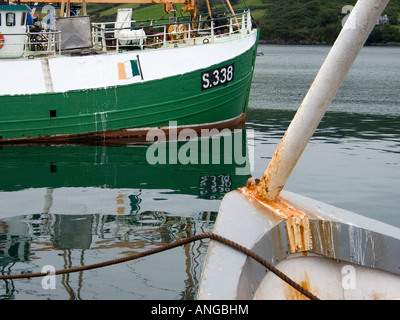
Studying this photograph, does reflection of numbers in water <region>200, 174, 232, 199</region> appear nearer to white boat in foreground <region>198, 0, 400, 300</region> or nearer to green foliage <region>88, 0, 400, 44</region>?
white boat in foreground <region>198, 0, 400, 300</region>

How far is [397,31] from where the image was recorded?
12244cm

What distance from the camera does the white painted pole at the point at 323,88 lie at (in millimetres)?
4629

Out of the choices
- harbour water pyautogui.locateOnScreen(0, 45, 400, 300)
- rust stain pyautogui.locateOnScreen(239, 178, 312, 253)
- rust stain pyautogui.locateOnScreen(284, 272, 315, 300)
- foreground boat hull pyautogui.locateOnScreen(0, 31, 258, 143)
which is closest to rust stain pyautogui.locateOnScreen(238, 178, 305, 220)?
rust stain pyautogui.locateOnScreen(239, 178, 312, 253)

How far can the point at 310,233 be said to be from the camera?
5195 millimetres

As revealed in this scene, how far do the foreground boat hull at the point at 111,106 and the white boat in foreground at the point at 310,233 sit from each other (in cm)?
1275

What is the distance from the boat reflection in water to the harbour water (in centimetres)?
2

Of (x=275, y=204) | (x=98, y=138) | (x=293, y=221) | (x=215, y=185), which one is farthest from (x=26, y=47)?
(x=293, y=221)

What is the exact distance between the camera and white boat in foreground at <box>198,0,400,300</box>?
4676 mm

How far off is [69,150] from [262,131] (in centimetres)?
658

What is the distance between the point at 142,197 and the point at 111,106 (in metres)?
6.07

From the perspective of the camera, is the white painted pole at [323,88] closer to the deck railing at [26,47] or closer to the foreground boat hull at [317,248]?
the foreground boat hull at [317,248]

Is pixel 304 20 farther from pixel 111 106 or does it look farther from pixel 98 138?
pixel 111 106

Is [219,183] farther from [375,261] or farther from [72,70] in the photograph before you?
[375,261]

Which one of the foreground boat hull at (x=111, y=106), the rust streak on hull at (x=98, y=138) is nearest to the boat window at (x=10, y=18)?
the foreground boat hull at (x=111, y=106)
